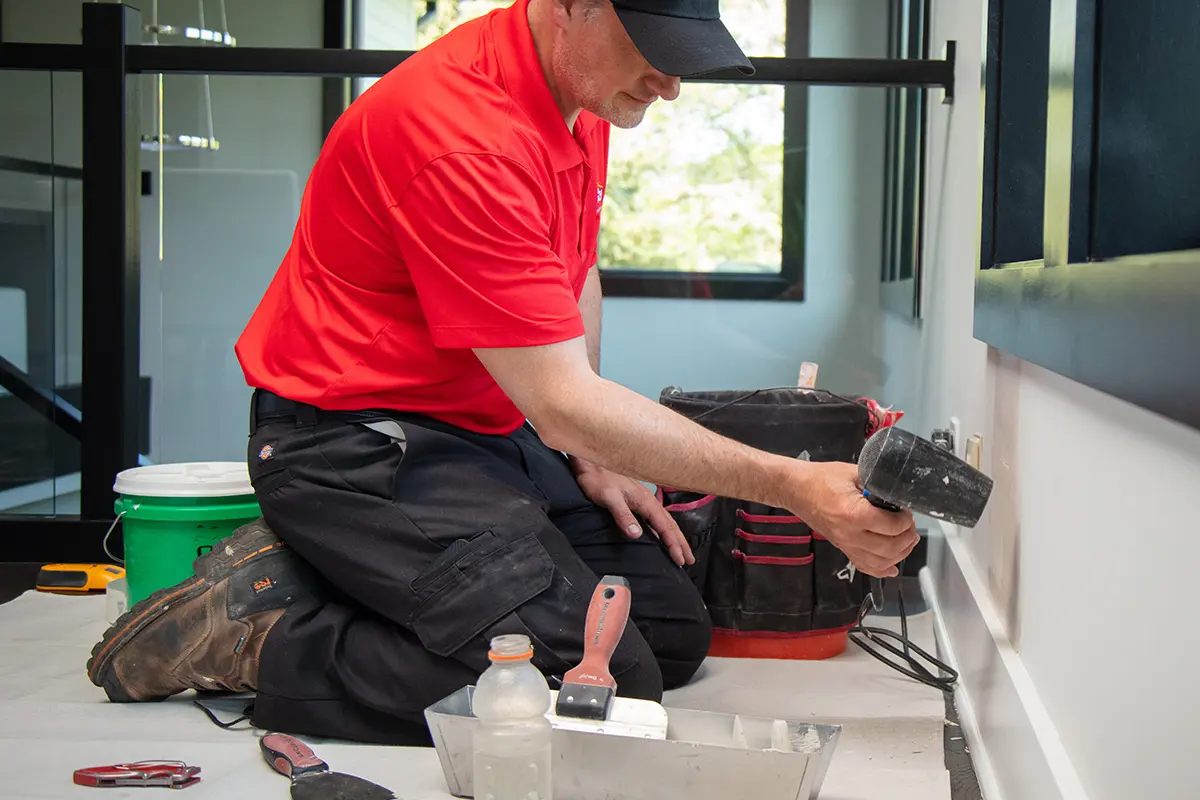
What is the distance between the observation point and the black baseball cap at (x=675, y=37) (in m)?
1.59

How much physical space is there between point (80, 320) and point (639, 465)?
2089 millimetres

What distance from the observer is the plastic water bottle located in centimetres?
136

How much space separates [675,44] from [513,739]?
959mm

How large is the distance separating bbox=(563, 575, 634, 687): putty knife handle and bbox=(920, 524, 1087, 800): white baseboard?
535 mm

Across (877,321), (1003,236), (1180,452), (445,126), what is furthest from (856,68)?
(1180,452)

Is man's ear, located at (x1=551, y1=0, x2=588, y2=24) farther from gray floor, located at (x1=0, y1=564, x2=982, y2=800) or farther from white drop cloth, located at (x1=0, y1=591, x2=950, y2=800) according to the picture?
gray floor, located at (x1=0, y1=564, x2=982, y2=800)

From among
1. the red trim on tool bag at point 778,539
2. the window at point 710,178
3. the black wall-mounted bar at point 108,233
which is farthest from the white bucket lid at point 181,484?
the window at point 710,178

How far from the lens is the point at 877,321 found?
118 inches

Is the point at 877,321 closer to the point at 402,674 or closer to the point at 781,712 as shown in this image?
the point at 781,712

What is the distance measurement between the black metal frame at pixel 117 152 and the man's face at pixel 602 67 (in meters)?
1.06

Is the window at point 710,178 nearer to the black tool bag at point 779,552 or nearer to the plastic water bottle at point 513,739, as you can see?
the black tool bag at point 779,552

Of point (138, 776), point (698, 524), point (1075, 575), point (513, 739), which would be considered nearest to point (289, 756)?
point (138, 776)

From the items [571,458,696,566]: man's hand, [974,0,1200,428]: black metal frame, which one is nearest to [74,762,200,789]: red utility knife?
[571,458,696,566]: man's hand

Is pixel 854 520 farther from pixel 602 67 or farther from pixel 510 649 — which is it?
pixel 602 67
